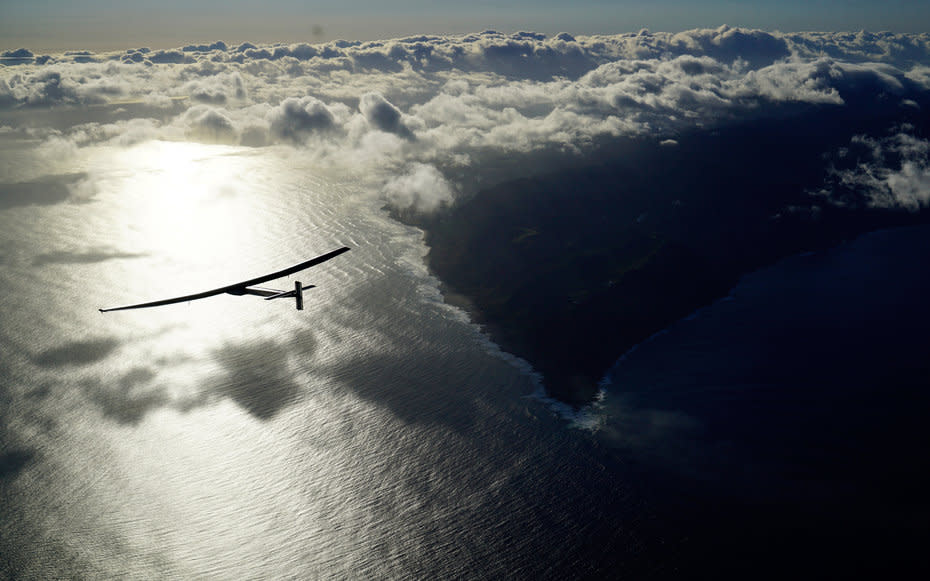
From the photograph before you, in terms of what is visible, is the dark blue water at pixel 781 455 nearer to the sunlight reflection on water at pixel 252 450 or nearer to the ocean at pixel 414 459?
the ocean at pixel 414 459

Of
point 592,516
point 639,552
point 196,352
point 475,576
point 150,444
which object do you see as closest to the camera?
point 475,576

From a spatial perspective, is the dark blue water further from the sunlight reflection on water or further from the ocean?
the sunlight reflection on water

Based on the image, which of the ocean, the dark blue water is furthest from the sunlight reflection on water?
the dark blue water

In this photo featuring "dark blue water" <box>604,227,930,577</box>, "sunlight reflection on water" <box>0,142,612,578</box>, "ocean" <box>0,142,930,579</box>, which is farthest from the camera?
"dark blue water" <box>604,227,930,577</box>

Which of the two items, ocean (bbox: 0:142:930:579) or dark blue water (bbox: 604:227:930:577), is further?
dark blue water (bbox: 604:227:930:577)

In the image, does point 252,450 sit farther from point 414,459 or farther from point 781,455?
point 781,455

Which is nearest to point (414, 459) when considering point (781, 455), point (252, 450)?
point (252, 450)

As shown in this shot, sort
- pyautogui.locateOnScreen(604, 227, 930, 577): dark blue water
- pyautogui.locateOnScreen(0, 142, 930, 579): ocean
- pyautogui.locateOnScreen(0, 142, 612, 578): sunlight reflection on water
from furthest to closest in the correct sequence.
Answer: pyautogui.locateOnScreen(604, 227, 930, 577): dark blue water → pyautogui.locateOnScreen(0, 142, 930, 579): ocean → pyautogui.locateOnScreen(0, 142, 612, 578): sunlight reflection on water

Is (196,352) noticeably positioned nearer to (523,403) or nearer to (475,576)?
(523,403)

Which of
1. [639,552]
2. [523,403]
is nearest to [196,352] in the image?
[523,403]

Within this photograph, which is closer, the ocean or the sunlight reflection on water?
the sunlight reflection on water
